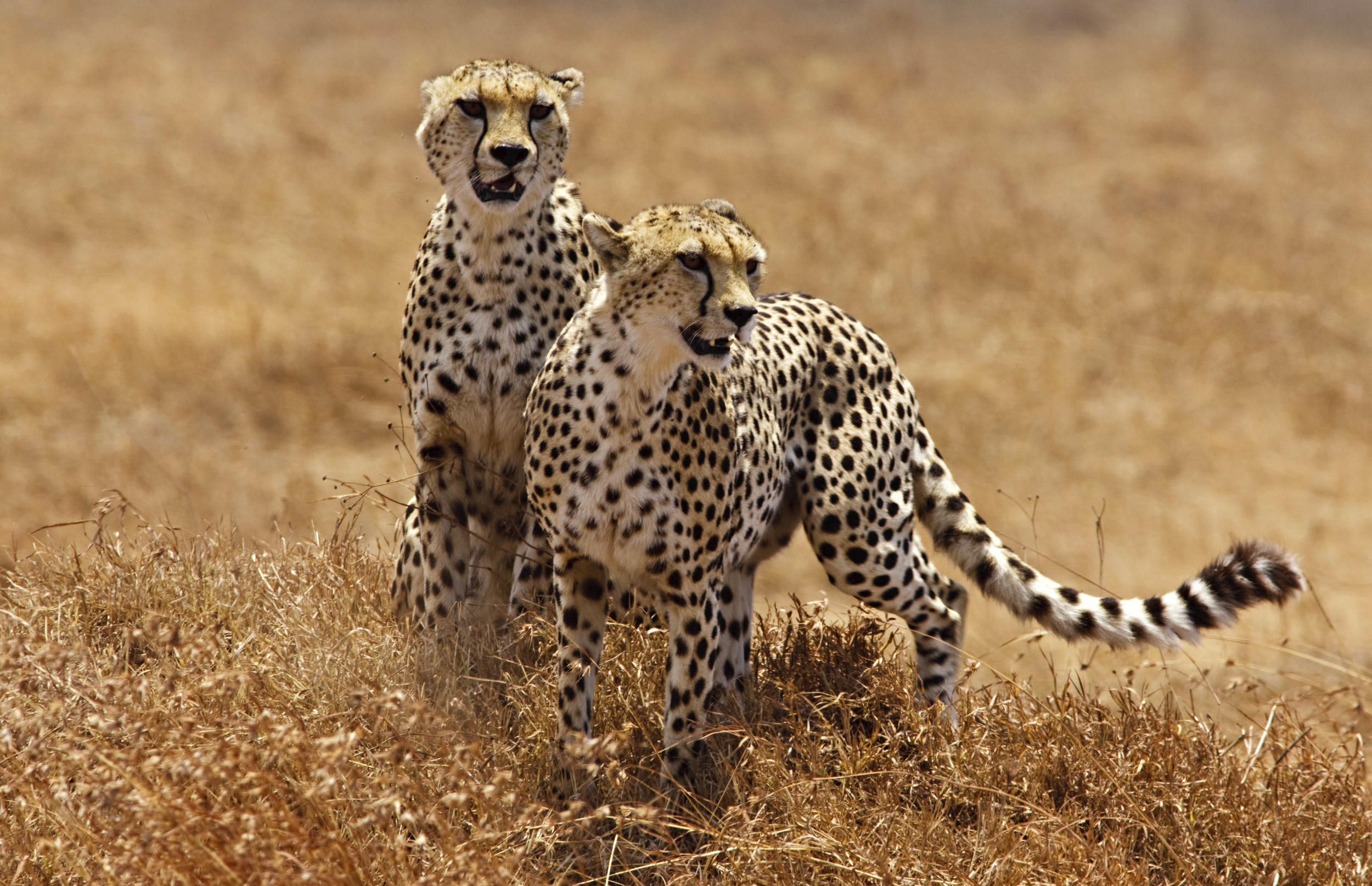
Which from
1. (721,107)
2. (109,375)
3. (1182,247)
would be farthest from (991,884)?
(721,107)

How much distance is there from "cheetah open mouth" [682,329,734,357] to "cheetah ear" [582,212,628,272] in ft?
0.68

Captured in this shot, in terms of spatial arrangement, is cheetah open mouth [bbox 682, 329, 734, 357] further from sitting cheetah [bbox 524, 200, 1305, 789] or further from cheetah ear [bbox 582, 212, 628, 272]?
cheetah ear [bbox 582, 212, 628, 272]

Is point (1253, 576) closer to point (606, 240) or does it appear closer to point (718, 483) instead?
point (718, 483)

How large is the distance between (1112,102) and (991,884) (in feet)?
46.0

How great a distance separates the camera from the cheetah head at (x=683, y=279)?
2799mm

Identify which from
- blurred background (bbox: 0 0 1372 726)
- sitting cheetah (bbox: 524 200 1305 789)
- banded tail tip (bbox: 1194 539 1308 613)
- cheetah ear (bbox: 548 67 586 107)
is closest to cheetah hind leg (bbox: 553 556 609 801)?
sitting cheetah (bbox: 524 200 1305 789)

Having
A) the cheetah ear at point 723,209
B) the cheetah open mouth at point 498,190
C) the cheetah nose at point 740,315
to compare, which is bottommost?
the cheetah nose at point 740,315

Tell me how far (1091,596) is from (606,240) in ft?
4.81

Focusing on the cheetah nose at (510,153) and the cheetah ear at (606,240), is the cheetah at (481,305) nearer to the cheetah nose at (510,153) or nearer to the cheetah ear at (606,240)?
the cheetah nose at (510,153)

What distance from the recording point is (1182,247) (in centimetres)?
1277

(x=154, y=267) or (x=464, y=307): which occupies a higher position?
(x=464, y=307)

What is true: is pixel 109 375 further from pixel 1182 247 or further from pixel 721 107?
pixel 1182 247

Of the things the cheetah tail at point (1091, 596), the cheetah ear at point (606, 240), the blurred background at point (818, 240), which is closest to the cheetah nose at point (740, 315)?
the cheetah ear at point (606, 240)

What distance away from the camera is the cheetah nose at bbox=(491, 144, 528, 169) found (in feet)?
10.4
